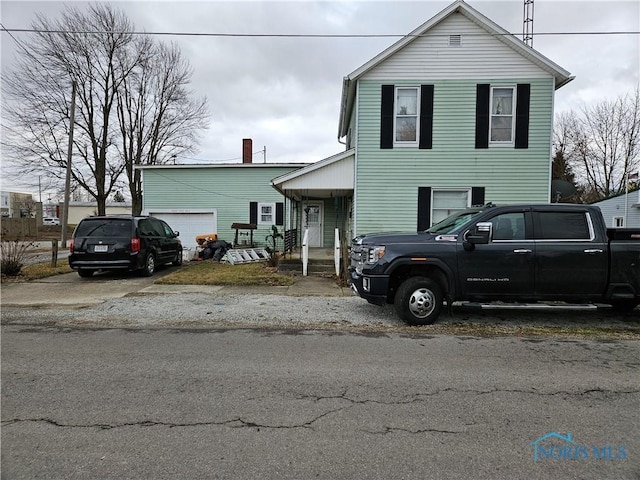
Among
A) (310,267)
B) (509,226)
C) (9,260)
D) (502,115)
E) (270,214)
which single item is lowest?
(310,267)

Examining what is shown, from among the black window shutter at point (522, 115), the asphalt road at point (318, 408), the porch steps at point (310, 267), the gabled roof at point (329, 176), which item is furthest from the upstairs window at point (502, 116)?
the asphalt road at point (318, 408)

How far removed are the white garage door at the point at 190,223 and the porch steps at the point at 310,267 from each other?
29.1 ft

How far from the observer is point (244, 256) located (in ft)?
51.0

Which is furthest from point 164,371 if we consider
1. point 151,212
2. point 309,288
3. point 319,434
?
point 151,212

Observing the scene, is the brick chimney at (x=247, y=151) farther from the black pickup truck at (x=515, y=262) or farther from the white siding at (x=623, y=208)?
the white siding at (x=623, y=208)

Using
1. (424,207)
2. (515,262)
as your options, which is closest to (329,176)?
(424,207)

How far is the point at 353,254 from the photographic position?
7.55m

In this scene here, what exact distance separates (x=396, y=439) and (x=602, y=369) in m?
3.06

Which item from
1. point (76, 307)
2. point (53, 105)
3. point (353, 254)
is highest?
point (53, 105)

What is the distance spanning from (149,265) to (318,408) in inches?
390

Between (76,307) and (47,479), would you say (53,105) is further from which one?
(47,479)

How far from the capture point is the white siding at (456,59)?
12.6 m

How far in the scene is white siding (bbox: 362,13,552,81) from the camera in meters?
12.6

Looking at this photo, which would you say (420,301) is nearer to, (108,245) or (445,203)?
(445,203)
